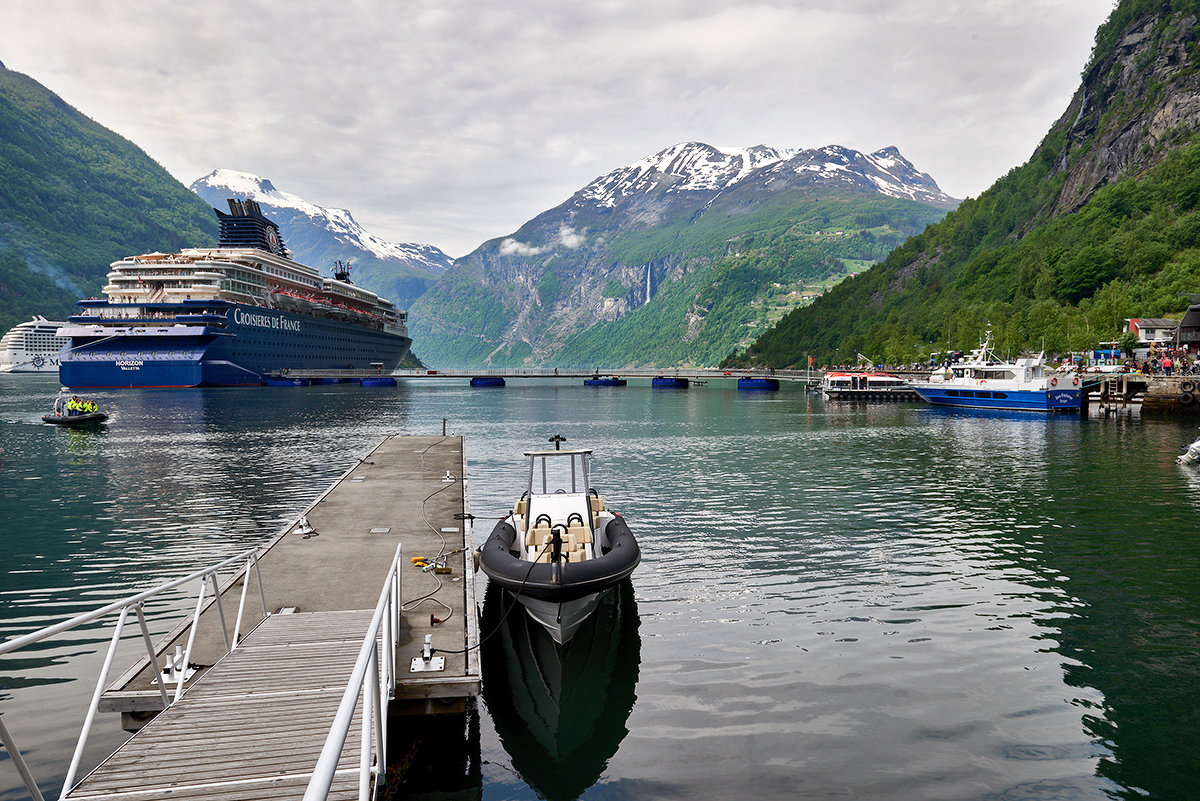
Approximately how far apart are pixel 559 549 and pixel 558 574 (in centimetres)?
59

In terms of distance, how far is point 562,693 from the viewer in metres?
15.0

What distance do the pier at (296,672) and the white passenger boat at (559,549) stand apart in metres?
1.27

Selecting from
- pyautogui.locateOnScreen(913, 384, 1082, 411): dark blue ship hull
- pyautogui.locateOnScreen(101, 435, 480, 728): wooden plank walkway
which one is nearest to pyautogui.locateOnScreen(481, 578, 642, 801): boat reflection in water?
pyautogui.locateOnScreen(101, 435, 480, 728): wooden plank walkway

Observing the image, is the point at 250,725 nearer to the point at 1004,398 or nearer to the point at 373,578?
the point at 373,578

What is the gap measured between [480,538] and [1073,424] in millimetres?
71929

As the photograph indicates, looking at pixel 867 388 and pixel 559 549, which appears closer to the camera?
pixel 559 549

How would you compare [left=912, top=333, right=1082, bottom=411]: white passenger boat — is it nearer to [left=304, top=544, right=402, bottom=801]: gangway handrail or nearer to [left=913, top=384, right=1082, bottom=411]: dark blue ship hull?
[left=913, top=384, right=1082, bottom=411]: dark blue ship hull

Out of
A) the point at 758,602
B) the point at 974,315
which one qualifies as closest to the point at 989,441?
the point at 758,602

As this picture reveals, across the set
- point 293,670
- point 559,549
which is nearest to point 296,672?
point 293,670

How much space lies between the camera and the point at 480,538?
2783 centimetres

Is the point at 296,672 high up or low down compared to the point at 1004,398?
down

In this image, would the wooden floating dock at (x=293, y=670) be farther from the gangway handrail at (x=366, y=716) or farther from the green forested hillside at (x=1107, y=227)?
the green forested hillside at (x=1107, y=227)

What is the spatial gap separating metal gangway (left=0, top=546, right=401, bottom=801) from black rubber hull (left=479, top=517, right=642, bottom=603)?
3713mm

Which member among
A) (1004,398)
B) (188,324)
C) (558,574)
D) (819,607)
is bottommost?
(819,607)
